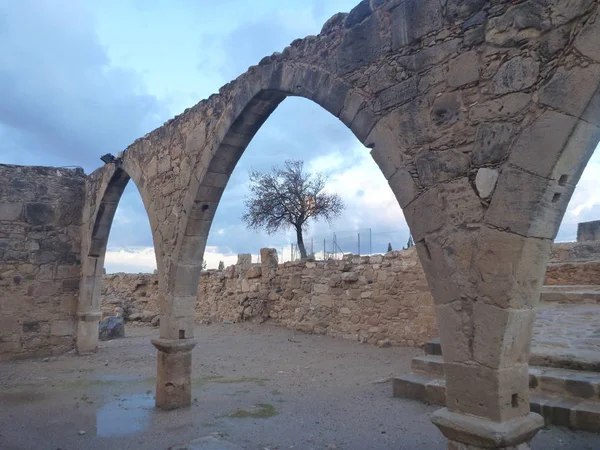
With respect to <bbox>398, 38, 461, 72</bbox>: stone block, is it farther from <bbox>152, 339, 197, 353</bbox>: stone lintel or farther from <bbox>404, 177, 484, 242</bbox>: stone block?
<bbox>152, 339, 197, 353</bbox>: stone lintel

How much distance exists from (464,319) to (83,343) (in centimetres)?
870

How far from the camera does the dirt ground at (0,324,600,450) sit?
14.7 feet

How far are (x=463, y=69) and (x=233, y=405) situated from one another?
4.55 meters

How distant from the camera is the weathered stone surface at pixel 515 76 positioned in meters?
2.59

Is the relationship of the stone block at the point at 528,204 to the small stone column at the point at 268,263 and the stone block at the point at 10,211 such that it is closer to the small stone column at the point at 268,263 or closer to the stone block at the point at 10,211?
the stone block at the point at 10,211

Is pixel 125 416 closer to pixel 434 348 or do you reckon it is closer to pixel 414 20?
pixel 434 348

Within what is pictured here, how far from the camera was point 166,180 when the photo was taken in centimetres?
642

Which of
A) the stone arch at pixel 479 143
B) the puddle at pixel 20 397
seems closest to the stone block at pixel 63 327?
the puddle at pixel 20 397

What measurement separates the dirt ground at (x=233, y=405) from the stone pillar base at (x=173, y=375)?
17 cm

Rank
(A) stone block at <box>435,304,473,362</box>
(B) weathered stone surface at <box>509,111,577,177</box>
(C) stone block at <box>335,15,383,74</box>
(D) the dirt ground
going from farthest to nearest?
(D) the dirt ground
(C) stone block at <box>335,15,383,74</box>
(A) stone block at <box>435,304,473,362</box>
(B) weathered stone surface at <box>509,111,577,177</box>

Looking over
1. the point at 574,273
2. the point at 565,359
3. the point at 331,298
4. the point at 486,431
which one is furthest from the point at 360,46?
the point at 574,273

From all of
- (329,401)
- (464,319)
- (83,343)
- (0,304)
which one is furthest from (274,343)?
(464,319)

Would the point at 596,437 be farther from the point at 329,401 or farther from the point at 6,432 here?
the point at 6,432

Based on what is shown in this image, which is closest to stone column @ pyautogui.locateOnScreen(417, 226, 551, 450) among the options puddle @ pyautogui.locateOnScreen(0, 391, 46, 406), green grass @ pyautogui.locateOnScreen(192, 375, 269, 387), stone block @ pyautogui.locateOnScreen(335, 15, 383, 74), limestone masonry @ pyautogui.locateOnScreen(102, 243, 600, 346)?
stone block @ pyautogui.locateOnScreen(335, 15, 383, 74)
